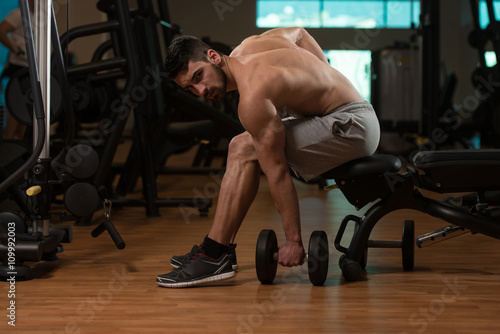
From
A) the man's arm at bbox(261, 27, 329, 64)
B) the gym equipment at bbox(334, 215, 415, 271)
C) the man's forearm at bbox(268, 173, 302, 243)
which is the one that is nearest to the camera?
the man's forearm at bbox(268, 173, 302, 243)

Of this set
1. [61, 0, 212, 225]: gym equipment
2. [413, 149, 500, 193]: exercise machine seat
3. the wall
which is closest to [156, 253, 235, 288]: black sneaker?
[413, 149, 500, 193]: exercise machine seat

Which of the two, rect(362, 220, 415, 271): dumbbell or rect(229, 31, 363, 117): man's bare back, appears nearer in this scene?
rect(229, 31, 363, 117): man's bare back

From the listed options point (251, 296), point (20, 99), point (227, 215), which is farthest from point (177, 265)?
point (20, 99)

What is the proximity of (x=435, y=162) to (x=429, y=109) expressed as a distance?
3.75 metres

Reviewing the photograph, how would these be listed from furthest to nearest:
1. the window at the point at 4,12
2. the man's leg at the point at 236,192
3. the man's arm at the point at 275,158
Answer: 1. the window at the point at 4,12
2. the man's leg at the point at 236,192
3. the man's arm at the point at 275,158

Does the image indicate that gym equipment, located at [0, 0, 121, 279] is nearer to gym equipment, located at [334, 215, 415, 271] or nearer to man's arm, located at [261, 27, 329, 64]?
man's arm, located at [261, 27, 329, 64]

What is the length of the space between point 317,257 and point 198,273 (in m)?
0.38

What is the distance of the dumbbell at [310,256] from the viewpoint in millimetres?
1966

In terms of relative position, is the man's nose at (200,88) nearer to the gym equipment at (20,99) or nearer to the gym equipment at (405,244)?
the gym equipment at (405,244)

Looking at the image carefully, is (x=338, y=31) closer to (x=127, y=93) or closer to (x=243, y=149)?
(x=127, y=93)

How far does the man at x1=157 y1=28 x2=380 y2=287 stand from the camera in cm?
192

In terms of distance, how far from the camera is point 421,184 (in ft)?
6.92

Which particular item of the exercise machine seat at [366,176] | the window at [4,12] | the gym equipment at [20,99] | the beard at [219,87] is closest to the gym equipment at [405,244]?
the exercise machine seat at [366,176]

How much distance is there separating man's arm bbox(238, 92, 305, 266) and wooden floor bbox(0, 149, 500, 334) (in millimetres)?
140
